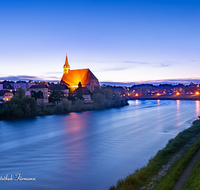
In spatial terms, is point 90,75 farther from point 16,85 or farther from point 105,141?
point 105,141

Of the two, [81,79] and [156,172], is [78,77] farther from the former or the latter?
[156,172]

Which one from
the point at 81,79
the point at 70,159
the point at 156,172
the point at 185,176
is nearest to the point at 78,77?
the point at 81,79

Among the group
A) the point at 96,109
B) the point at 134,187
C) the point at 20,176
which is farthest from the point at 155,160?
the point at 96,109

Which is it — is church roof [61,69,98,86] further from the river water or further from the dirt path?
the dirt path

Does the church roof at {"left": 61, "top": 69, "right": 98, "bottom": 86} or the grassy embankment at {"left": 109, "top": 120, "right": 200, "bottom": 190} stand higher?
the church roof at {"left": 61, "top": 69, "right": 98, "bottom": 86}

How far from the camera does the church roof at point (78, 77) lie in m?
72.1

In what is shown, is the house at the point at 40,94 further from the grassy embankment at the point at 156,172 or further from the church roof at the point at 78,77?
the grassy embankment at the point at 156,172

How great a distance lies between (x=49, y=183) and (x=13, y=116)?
23162 mm

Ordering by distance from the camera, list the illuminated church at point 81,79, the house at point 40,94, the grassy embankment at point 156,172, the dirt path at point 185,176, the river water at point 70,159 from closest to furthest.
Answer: the dirt path at point 185,176 → the grassy embankment at point 156,172 → the river water at point 70,159 → the house at point 40,94 → the illuminated church at point 81,79

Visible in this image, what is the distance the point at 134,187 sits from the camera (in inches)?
273

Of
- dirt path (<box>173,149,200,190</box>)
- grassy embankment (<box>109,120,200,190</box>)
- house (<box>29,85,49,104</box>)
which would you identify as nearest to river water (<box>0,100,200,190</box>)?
grassy embankment (<box>109,120,200,190</box>)

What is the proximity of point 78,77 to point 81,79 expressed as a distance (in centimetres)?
181

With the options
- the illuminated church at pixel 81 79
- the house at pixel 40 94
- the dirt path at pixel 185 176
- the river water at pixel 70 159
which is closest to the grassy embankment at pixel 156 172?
the dirt path at pixel 185 176

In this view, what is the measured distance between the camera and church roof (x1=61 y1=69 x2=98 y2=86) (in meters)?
72.1
